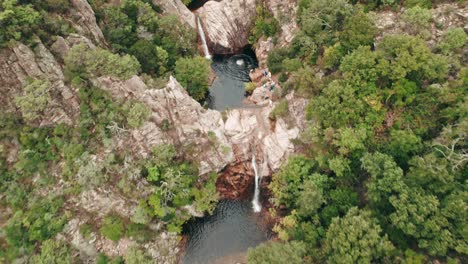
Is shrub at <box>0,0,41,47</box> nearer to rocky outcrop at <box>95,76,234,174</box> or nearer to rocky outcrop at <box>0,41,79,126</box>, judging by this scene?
rocky outcrop at <box>0,41,79,126</box>

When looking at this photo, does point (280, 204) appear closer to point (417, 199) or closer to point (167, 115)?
point (417, 199)

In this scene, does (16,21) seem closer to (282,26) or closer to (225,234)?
(225,234)

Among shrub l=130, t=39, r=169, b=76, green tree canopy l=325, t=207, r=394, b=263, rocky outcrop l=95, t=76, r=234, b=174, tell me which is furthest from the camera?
shrub l=130, t=39, r=169, b=76

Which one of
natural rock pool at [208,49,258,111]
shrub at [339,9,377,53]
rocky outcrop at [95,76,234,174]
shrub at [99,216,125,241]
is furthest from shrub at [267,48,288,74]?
shrub at [99,216,125,241]

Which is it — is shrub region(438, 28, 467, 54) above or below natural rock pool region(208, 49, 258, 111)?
above

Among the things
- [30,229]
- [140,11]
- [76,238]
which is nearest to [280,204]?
[76,238]

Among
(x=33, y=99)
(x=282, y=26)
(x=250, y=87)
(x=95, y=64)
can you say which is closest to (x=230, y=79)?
(x=250, y=87)

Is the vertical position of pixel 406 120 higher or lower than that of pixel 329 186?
higher
